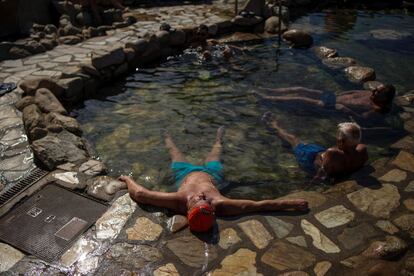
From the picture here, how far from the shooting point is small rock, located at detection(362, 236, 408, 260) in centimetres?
405

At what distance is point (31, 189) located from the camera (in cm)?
518

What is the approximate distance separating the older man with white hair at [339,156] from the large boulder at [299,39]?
6.42 metres

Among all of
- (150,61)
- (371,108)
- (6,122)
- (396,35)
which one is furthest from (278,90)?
(396,35)

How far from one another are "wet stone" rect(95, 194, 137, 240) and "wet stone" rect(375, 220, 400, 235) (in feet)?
10.1

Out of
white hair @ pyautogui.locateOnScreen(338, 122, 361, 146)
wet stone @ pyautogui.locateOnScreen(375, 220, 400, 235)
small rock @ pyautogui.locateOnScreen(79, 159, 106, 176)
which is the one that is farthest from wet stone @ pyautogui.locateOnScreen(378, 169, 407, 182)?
small rock @ pyautogui.locateOnScreen(79, 159, 106, 176)

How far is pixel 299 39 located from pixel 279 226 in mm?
8586

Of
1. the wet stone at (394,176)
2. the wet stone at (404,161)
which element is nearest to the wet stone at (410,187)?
the wet stone at (394,176)

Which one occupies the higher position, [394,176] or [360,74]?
[360,74]

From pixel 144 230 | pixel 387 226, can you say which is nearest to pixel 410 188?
pixel 387 226

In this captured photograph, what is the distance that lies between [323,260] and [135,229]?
2192mm

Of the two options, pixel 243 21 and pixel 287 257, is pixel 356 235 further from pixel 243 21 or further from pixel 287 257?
pixel 243 21

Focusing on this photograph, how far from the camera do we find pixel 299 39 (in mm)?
11742

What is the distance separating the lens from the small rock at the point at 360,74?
9273mm

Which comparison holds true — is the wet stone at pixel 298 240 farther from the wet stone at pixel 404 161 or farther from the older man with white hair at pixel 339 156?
the wet stone at pixel 404 161
